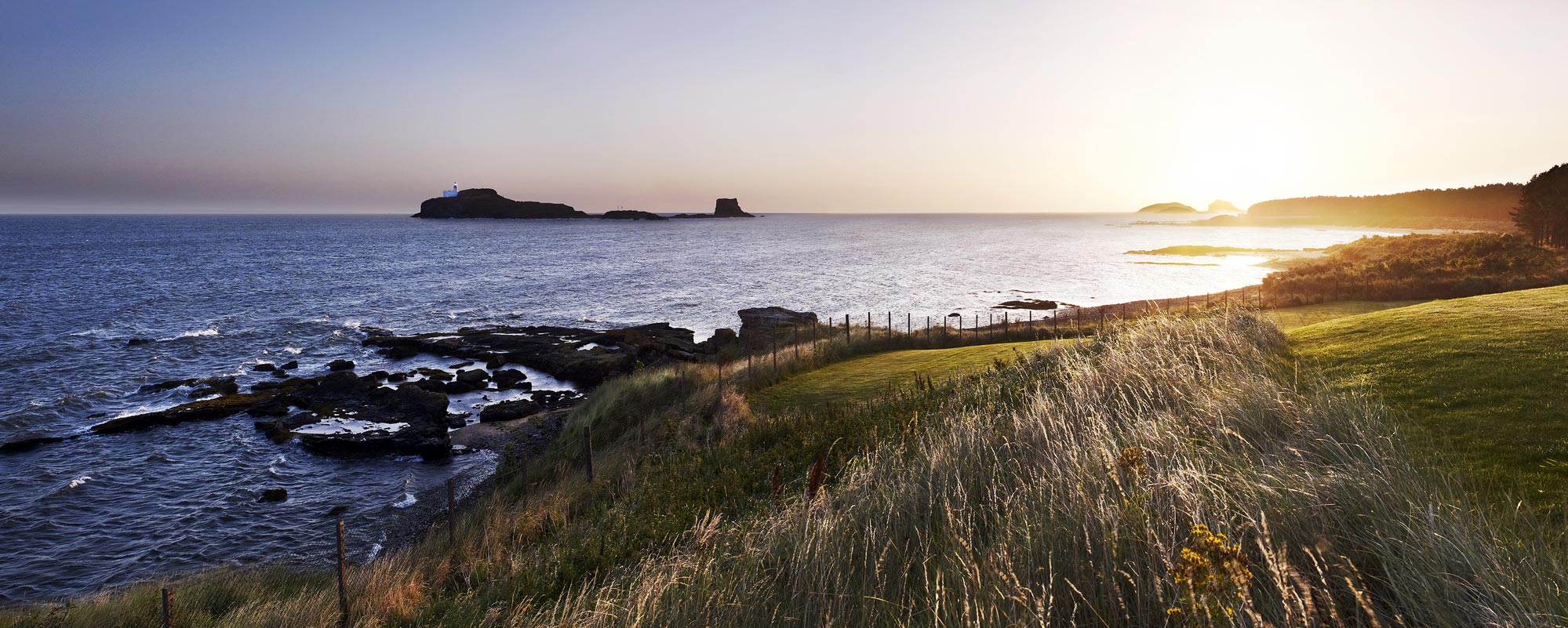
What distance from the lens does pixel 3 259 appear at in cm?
10062

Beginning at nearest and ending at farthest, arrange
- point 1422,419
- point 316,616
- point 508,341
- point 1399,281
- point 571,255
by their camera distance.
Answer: point 1422,419 → point 316,616 → point 1399,281 → point 508,341 → point 571,255

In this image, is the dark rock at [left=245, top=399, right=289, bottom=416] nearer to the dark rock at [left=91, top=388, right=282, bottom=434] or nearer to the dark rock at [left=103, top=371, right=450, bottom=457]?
the dark rock at [left=103, top=371, right=450, bottom=457]

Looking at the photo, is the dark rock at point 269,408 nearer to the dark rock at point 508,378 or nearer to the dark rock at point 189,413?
the dark rock at point 189,413

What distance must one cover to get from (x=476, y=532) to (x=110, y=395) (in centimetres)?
2960

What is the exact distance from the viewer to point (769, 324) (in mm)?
41719

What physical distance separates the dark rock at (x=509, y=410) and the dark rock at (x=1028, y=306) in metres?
38.0

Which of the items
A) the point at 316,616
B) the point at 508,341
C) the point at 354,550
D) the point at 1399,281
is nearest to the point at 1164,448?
the point at 316,616

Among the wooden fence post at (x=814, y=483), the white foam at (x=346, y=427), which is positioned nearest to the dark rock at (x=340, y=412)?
the white foam at (x=346, y=427)

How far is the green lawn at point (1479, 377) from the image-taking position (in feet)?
23.0

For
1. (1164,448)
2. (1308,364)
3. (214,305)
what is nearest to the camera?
(1164,448)

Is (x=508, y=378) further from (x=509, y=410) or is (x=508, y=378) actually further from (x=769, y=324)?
(x=769, y=324)

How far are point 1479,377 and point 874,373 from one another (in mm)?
14248

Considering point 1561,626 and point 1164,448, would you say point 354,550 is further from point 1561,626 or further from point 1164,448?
point 1561,626

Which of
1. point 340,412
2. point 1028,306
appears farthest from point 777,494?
point 1028,306
